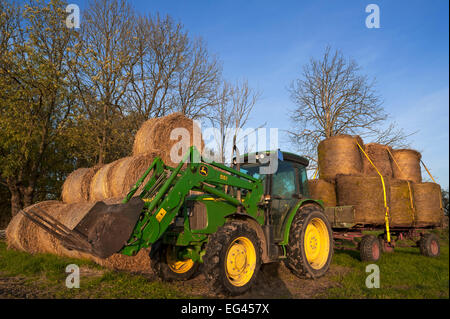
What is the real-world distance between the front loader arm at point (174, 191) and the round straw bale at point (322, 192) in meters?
2.87

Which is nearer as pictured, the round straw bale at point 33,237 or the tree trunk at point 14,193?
the round straw bale at point 33,237

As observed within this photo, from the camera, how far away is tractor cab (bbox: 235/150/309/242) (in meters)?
5.86

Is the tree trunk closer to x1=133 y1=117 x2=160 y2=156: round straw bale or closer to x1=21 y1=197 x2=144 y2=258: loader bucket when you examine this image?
x1=133 y1=117 x2=160 y2=156: round straw bale

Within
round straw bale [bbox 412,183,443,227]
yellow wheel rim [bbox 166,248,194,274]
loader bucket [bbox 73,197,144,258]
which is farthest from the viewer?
round straw bale [bbox 412,183,443,227]

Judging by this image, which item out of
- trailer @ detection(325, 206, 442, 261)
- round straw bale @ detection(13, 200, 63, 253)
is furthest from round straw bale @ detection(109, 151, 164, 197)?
trailer @ detection(325, 206, 442, 261)

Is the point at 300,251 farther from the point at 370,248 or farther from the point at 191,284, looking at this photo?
the point at 370,248

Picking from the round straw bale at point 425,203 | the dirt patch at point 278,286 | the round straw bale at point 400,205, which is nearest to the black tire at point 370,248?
the round straw bale at point 400,205

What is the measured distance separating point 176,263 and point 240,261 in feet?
4.73

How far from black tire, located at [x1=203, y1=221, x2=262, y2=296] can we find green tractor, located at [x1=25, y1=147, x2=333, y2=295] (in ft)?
0.04

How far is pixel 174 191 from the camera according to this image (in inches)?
177

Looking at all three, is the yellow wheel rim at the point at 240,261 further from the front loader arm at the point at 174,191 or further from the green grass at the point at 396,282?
the green grass at the point at 396,282

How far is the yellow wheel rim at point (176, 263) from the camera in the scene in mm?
5598
